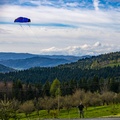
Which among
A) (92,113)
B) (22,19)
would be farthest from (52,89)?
(22,19)

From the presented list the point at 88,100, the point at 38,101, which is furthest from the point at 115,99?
the point at 38,101

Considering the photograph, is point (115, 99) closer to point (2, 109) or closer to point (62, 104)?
point (62, 104)

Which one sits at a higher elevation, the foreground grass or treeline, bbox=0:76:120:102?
treeline, bbox=0:76:120:102

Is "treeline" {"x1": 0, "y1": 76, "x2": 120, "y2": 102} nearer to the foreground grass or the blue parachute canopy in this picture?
the foreground grass

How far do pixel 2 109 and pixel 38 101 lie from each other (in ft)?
342

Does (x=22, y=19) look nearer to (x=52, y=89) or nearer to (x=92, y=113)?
(x=92, y=113)

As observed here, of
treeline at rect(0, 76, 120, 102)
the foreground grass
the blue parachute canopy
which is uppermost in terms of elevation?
the blue parachute canopy

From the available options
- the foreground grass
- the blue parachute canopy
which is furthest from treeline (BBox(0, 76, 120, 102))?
the blue parachute canopy

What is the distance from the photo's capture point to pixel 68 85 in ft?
530

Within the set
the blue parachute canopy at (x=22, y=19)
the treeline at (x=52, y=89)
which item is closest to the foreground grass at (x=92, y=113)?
the treeline at (x=52, y=89)

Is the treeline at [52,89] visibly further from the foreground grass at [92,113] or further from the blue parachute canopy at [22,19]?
the blue parachute canopy at [22,19]

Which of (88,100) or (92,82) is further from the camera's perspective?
(92,82)

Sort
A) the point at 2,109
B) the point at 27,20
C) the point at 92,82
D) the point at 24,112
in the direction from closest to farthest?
the point at 2,109 < the point at 27,20 < the point at 24,112 < the point at 92,82

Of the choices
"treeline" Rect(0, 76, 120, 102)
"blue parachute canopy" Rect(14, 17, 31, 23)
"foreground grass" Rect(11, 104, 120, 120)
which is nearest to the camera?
"blue parachute canopy" Rect(14, 17, 31, 23)
